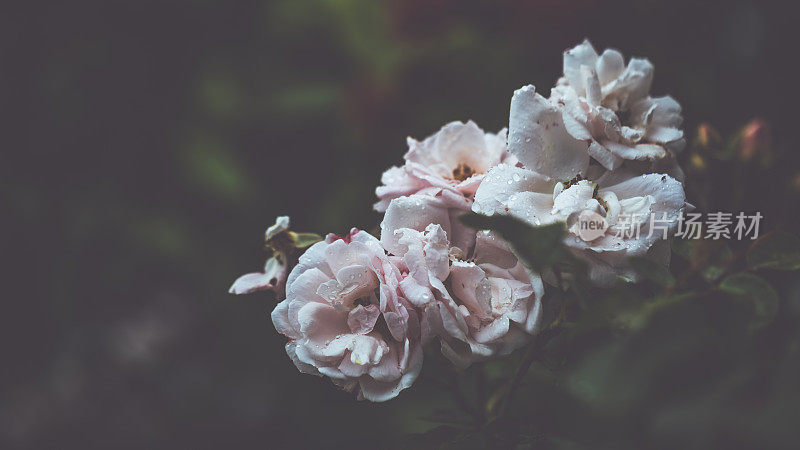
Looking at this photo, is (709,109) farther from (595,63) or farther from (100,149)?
(100,149)

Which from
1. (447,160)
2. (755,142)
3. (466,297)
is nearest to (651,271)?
(466,297)

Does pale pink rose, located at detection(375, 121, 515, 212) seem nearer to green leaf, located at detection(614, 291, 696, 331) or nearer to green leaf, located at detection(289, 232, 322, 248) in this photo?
green leaf, located at detection(289, 232, 322, 248)

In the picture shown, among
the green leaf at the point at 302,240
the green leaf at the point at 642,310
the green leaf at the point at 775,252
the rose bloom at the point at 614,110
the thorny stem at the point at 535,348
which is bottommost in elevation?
the green leaf at the point at 775,252

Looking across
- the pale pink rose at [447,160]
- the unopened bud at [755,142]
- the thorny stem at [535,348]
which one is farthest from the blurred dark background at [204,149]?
the thorny stem at [535,348]

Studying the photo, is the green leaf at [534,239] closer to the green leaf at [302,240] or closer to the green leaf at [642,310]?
the green leaf at [642,310]

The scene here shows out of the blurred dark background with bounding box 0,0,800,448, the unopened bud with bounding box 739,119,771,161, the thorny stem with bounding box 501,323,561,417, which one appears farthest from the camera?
the blurred dark background with bounding box 0,0,800,448

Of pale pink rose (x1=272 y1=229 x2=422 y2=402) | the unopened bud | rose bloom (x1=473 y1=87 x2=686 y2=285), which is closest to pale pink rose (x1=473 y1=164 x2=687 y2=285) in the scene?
rose bloom (x1=473 y1=87 x2=686 y2=285)
